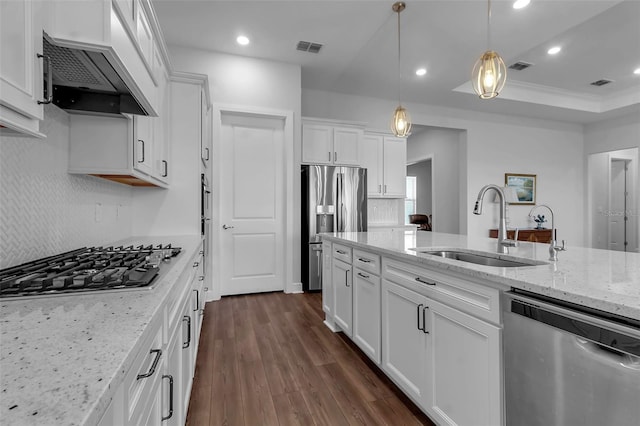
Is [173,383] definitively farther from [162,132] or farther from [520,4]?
[520,4]

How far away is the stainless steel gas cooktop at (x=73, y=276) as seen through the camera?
90cm

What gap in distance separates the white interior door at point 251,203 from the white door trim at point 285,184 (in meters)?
0.07

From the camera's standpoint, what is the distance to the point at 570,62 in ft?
14.2

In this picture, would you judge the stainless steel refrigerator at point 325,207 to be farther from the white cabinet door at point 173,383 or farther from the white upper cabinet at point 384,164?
the white cabinet door at point 173,383

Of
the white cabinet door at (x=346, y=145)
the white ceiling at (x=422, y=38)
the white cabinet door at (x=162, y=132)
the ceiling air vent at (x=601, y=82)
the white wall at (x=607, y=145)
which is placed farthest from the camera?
the white wall at (x=607, y=145)

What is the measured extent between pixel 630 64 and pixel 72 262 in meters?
6.75

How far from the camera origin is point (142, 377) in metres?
Answer: 0.71

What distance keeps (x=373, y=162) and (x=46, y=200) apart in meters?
4.29

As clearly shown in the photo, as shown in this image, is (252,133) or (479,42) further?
(252,133)

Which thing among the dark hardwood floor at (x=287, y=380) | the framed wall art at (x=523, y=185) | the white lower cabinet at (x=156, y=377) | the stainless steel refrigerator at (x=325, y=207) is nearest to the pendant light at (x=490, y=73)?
the stainless steel refrigerator at (x=325, y=207)

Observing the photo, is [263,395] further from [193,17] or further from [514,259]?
[193,17]

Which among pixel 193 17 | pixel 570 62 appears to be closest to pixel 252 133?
pixel 193 17

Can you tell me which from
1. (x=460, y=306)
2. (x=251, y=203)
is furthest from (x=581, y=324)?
(x=251, y=203)

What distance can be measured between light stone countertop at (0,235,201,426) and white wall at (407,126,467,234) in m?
6.08
